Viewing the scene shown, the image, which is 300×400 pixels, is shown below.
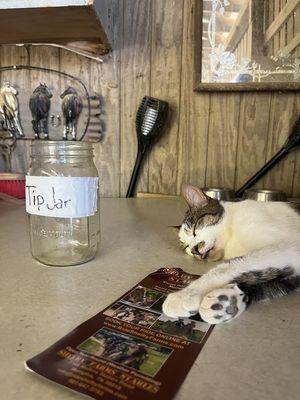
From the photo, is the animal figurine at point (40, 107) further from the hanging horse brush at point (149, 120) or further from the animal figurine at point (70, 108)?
the hanging horse brush at point (149, 120)

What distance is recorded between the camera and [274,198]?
1.06 metres

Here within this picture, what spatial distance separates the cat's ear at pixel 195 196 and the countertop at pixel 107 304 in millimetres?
145

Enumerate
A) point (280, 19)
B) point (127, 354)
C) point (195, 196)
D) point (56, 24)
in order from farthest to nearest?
point (280, 19), point (56, 24), point (195, 196), point (127, 354)

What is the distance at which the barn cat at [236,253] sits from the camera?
0.45 m

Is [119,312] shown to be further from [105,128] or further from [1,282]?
[105,128]

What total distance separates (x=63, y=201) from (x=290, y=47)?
0.97 metres

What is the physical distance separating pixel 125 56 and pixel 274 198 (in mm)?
Answer: 775

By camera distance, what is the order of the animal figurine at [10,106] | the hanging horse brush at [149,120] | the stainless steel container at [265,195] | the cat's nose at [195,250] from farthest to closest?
the animal figurine at [10,106] < the hanging horse brush at [149,120] < the stainless steel container at [265,195] < the cat's nose at [195,250]

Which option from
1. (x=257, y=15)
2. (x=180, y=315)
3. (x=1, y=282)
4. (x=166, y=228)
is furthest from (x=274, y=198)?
(x=1, y=282)

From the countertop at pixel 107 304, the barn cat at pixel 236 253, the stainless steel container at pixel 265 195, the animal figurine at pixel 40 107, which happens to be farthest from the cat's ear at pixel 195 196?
the animal figurine at pixel 40 107

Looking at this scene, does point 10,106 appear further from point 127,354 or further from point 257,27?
point 127,354

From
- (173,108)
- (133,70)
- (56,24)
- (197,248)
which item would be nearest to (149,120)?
(173,108)

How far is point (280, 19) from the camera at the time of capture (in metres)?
1.11

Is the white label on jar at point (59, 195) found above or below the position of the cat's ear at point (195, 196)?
above
